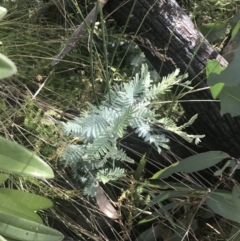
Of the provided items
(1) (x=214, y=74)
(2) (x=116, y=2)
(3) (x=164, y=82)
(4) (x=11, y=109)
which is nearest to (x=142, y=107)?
(3) (x=164, y=82)

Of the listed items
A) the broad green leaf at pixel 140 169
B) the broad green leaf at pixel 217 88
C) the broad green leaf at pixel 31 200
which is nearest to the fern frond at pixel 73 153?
the broad green leaf at pixel 31 200

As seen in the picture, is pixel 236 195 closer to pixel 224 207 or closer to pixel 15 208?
pixel 224 207

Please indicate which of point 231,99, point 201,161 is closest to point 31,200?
point 201,161

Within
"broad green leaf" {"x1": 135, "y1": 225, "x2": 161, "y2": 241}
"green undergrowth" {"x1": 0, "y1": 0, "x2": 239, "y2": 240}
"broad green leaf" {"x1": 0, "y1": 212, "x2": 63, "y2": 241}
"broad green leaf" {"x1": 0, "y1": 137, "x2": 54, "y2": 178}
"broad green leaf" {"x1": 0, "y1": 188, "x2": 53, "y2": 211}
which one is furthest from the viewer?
"broad green leaf" {"x1": 135, "y1": 225, "x2": 161, "y2": 241}

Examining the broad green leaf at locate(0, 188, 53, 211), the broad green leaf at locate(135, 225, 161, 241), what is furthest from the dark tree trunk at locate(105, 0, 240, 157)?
the broad green leaf at locate(0, 188, 53, 211)

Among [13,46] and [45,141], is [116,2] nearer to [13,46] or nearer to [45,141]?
[13,46]

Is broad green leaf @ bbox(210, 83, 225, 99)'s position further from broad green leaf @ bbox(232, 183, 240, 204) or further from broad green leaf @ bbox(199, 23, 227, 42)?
broad green leaf @ bbox(199, 23, 227, 42)
